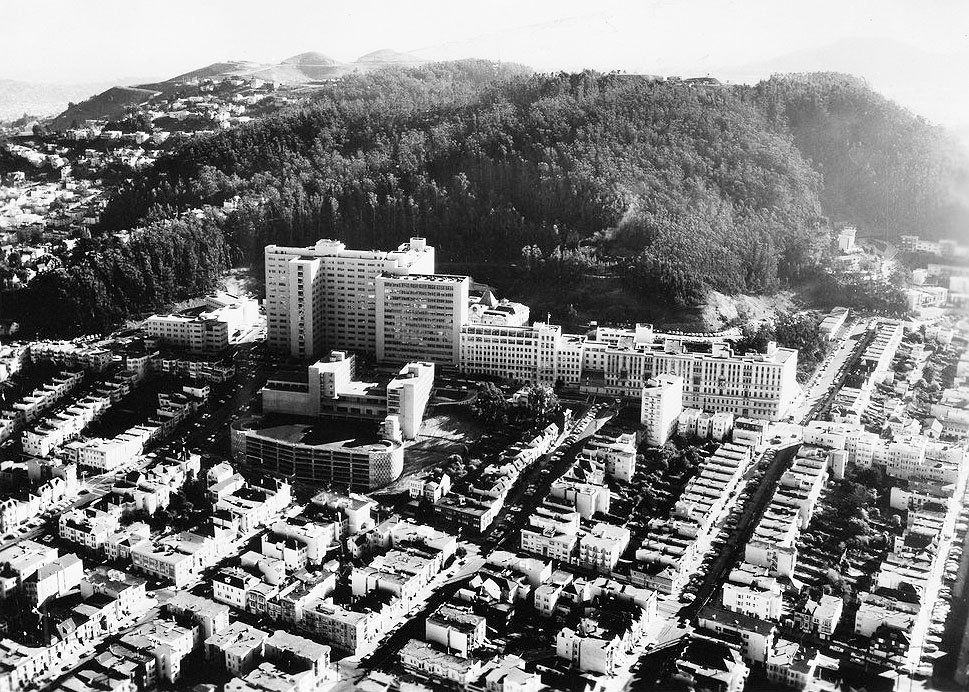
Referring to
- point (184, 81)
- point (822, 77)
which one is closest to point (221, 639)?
point (822, 77)

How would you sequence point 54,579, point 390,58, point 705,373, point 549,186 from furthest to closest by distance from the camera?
1. point 390,58
2. point 549,186
3. point 705,373
4. point 54,579

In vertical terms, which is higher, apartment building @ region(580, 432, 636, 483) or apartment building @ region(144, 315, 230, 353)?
apartment building @ region(144, 315, 230, 353)

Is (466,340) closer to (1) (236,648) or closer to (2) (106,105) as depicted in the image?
(1) (236,648)

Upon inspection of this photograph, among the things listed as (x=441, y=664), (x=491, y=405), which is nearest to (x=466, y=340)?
(x=491, y=405)

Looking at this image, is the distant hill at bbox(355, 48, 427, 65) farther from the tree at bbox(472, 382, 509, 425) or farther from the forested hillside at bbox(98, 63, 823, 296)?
the tree at bbox(472, 382, 509, 425)

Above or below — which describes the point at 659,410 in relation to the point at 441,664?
above

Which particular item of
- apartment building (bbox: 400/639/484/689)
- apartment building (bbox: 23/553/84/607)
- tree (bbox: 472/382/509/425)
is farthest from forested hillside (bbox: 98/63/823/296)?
apartment building (bbox: 23/553/84/607)

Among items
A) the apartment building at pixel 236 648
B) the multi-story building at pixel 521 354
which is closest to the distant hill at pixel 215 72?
the multi-story building at pixel 521 354
